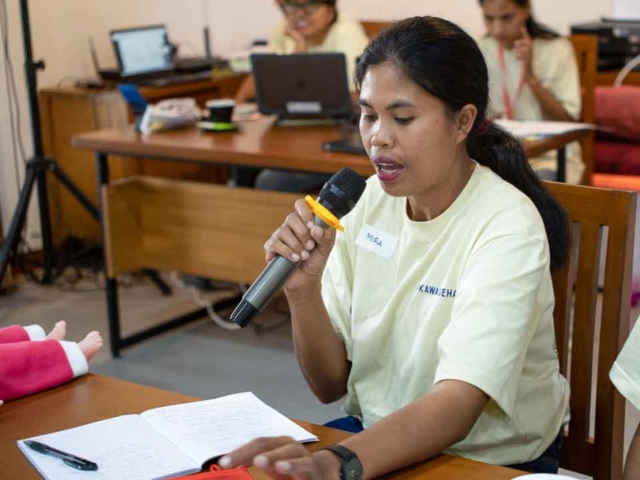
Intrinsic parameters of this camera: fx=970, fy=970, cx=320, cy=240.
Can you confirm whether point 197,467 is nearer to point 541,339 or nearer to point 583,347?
point 541,339

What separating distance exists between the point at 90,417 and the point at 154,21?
12.7 feet

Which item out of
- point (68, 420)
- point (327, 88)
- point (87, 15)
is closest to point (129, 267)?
point (327, 88)

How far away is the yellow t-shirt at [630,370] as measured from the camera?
127cm

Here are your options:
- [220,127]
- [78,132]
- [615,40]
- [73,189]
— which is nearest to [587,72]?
[615,40]

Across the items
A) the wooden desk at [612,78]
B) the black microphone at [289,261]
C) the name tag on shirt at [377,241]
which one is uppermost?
the black microphone at [289,261]

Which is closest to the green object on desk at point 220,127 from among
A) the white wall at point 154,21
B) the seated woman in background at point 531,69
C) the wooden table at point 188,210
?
the wooden table at point 188,210

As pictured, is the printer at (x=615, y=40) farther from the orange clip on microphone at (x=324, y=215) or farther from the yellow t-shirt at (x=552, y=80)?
the orange clip on microphone at (x=324, y=215)

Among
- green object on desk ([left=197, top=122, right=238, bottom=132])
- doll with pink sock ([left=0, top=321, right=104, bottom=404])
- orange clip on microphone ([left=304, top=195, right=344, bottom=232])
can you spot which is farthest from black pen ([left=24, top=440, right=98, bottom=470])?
green object on desk ([left=197, top=122, right=238, bottom=132])

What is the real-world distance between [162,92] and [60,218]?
731mm

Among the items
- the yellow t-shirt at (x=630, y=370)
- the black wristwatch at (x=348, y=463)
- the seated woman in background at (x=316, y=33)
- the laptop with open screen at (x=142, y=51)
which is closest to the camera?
the black wristwatch at (x=348, y=463)

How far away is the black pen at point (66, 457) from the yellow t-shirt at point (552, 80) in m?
2.52

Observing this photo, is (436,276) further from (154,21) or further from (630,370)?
(154,21)

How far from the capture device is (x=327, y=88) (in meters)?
3.10

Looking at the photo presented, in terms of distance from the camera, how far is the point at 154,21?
4.84 meters
